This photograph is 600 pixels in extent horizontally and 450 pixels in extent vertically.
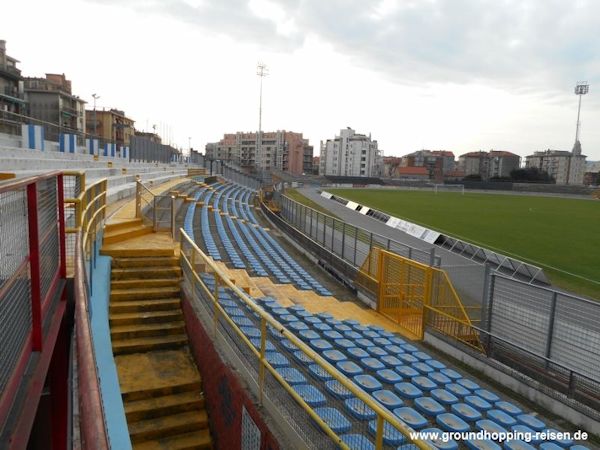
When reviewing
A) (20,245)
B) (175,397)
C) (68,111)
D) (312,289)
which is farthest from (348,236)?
(68,111)

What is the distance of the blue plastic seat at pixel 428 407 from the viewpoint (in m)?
5.49

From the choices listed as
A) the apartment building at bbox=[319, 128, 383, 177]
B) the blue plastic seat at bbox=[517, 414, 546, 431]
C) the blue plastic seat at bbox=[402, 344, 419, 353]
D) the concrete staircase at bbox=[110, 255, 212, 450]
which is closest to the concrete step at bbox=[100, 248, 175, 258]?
the concrete staircase at bbox=[110, 255, 212, 450]

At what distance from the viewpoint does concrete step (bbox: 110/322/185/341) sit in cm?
766

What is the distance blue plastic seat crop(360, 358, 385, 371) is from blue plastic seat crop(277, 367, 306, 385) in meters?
1.47

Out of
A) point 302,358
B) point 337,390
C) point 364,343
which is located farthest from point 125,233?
point 337,390

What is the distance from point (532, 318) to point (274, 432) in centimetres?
520

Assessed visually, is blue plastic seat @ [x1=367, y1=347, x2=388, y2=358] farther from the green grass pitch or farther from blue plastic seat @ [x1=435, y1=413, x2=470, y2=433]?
the green grass pitch

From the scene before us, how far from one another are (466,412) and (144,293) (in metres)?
5.90

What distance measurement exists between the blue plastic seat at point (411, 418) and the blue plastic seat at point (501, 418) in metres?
1.08

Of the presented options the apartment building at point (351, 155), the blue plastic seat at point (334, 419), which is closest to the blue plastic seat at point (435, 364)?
the blue plastic seat at point (334, 419)

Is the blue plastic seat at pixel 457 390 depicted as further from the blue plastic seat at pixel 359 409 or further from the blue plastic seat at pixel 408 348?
the blue plastic seat at pixel 359 409

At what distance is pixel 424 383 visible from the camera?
6383mm

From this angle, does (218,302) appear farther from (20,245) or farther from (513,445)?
(513,445)

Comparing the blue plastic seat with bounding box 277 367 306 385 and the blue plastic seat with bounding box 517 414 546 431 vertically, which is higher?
the blue plastic seat with bounding box 277 367 306 385
